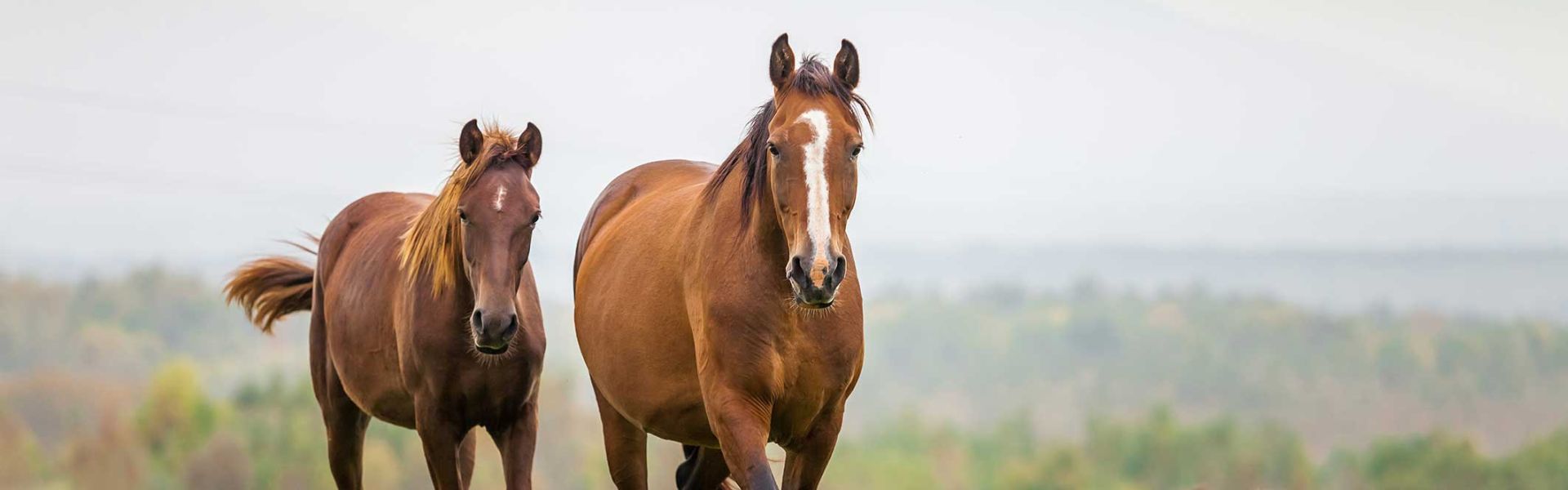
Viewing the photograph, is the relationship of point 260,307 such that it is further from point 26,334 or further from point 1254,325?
point 1254,325

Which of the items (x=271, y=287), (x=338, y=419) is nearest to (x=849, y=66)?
(x=338, y=419)

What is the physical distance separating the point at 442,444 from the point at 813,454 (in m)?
1.83

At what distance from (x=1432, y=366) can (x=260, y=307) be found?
36.8 feet

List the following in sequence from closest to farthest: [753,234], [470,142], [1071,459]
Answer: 1. [753,234]
2. [470,142]
3. [1071,459]

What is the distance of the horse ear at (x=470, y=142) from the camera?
18.5ft

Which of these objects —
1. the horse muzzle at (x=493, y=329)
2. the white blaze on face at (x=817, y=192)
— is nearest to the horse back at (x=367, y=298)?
the horse muzzle at (x=493, y=329)

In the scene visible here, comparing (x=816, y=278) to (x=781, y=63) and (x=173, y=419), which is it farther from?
(x=173, y=419)

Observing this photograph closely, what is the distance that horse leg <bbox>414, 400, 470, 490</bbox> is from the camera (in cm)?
586

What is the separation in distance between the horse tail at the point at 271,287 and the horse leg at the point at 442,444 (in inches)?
107

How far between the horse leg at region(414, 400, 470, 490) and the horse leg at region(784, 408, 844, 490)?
66.0 inches

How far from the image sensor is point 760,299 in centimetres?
440

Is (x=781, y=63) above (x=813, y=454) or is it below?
above

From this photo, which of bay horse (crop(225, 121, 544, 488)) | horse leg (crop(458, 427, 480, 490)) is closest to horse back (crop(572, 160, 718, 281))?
bay horse (crop(225, 121, 544, 488))

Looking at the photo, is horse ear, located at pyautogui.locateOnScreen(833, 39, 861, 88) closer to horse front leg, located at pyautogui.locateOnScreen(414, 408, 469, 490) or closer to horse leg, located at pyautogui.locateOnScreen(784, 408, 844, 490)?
horse leg, located at pyautogui.locateOnScreen(784, 408, 844, 490)
